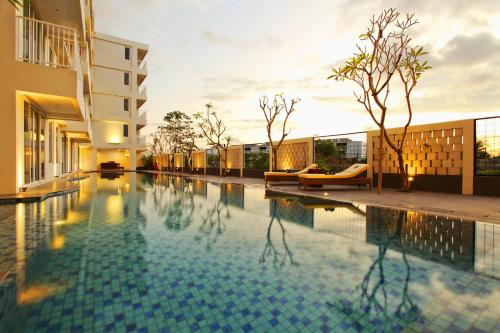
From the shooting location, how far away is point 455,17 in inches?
355

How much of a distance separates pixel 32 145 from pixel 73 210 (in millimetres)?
5332

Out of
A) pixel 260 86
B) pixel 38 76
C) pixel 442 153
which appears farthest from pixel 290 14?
pixel 38 76

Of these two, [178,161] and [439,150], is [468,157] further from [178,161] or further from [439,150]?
[178,161]

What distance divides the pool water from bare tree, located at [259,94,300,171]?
10665 millimetres

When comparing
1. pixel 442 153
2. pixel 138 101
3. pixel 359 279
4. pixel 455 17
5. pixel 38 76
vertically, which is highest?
pixel 138 101

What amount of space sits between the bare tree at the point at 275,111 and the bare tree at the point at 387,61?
20.2 ft

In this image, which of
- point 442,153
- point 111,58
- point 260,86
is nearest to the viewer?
point 442,153

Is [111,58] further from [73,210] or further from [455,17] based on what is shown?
[455,17]

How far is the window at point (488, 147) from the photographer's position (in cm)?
774

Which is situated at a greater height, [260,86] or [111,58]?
[111,58]

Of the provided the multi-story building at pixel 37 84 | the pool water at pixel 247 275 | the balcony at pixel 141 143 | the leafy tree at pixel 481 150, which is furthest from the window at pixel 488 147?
the balcony at pixel 141 143

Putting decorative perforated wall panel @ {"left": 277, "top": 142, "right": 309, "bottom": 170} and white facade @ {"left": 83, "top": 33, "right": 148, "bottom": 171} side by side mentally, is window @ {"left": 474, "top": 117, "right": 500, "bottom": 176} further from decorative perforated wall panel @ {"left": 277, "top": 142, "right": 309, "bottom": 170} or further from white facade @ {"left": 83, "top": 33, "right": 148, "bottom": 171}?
white facade @ {"left": 83, "top": 33, "right": 148, "bottom": 171}

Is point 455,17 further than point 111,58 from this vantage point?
No

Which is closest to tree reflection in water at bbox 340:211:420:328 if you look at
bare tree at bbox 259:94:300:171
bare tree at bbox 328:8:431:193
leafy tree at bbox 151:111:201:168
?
bare tree at bbox 328:8:431:193
